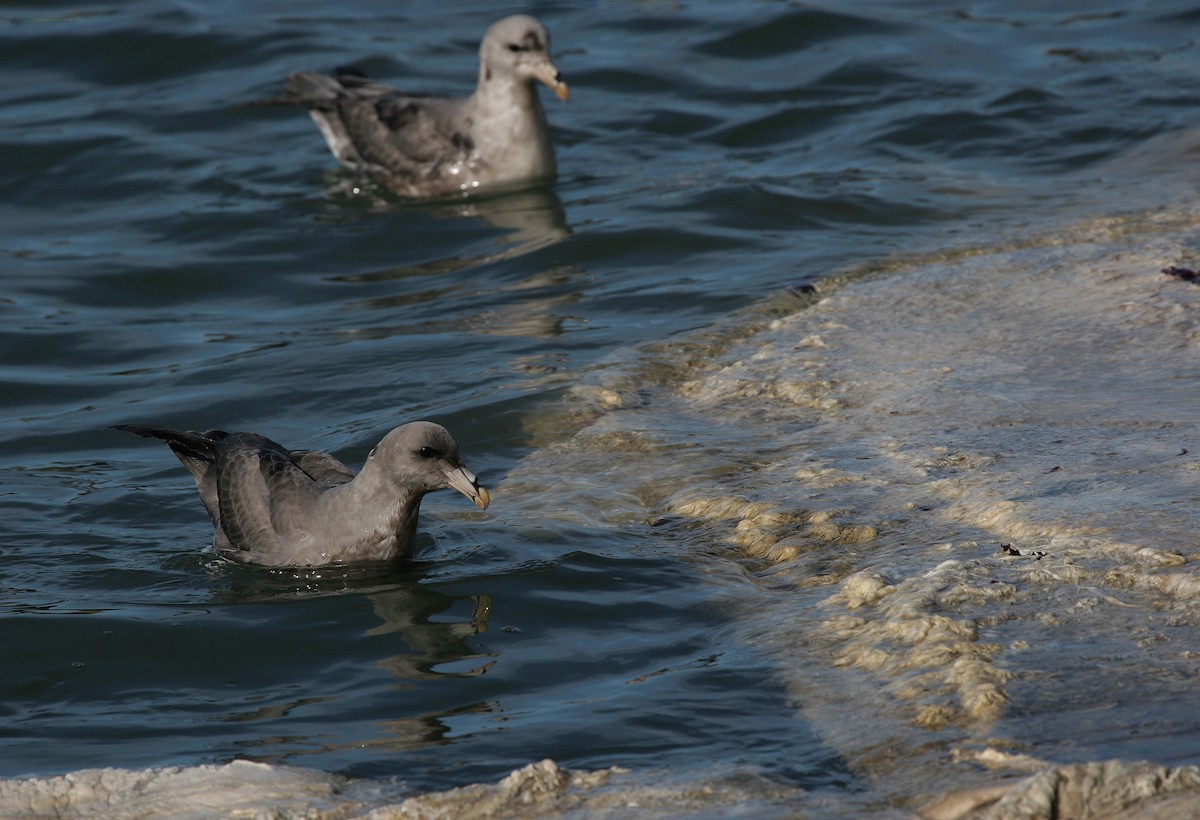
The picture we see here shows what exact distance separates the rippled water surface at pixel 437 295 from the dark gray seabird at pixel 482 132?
0.29 m

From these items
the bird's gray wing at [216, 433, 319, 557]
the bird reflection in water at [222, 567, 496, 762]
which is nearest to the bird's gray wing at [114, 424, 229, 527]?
the bird's gray wing at [216, 433, 319, 557]

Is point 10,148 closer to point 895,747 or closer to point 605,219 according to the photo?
point 605,219

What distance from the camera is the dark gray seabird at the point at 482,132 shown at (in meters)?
11.5

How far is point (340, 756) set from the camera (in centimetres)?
429

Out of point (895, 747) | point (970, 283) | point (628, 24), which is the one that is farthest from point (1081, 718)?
point (628, 24)

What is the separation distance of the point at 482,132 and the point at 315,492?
19.1 ft

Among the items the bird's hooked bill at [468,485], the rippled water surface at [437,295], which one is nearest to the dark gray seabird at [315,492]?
→ the bird's hooked bill at [468,485]

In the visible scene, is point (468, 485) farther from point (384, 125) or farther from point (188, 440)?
point (384, 125)

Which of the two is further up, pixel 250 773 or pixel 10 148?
pixel 10 148

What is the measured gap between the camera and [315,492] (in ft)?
20.6

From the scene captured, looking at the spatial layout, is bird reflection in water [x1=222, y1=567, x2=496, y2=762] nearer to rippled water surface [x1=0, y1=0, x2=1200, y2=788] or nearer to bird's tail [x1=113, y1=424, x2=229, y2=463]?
rippled water surface [x1=0, y1=0, x2=1200, y2=788]

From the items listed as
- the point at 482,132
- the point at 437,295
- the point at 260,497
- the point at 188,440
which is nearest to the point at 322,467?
the point at 260,497

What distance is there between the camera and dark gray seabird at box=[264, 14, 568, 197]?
11.5m

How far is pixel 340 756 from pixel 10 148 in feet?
31.6
